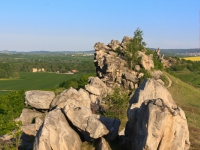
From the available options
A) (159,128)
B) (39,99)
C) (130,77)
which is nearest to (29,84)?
(130,77)

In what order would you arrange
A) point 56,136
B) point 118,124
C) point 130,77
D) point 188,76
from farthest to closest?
point 188,76 < point 130,77 < point 118,124 < point 56,136

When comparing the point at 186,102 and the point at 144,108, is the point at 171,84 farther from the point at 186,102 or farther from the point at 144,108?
the point at 144,108

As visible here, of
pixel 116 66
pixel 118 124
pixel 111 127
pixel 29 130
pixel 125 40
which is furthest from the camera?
pixel 125 40

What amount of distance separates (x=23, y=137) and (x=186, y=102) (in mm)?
33258

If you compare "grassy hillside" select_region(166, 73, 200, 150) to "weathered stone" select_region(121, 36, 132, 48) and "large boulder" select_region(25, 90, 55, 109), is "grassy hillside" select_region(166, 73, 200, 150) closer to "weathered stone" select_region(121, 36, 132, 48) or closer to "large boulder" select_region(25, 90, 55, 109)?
"weathered stone" select_region(121, 36, 132, 48)

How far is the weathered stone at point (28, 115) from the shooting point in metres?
34.7

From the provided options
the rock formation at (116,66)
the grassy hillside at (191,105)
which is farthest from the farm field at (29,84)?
the grassy hillside at (191,105)

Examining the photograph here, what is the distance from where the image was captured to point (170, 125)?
1811 centimetres

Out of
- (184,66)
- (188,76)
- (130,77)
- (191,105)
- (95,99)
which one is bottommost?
(188,76)

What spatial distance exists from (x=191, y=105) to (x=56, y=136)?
34224mm

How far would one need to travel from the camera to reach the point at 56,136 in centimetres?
2062

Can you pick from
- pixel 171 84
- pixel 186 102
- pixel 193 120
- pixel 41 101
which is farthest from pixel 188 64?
pixel 41 101

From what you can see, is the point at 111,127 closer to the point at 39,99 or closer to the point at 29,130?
the point at 29,130

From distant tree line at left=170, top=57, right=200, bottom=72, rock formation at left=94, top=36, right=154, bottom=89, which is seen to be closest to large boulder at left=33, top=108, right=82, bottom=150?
rock formation at left=94, top=36, right=154, bottom=89
